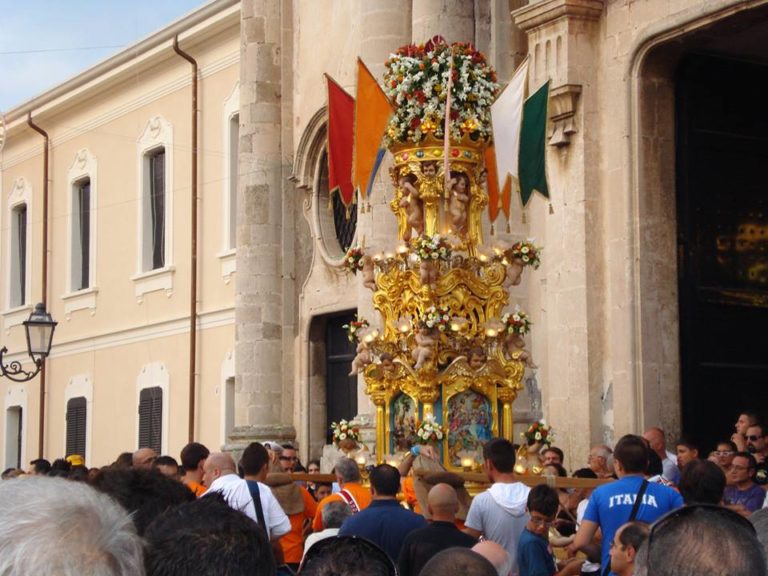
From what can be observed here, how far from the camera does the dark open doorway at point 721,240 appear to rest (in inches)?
614

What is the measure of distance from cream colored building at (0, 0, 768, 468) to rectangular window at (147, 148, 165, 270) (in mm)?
215

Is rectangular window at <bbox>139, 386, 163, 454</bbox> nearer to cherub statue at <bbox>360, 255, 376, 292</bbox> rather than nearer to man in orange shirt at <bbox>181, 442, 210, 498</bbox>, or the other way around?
cherub statue at <bbox>360, 255, 376, 292</bbox>

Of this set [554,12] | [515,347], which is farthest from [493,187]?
[554,12]

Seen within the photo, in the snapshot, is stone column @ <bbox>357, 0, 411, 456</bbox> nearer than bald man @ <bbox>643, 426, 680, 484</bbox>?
No

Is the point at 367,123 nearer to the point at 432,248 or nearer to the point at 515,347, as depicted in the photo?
the point at 432,248

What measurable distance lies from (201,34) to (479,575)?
73.6 ft

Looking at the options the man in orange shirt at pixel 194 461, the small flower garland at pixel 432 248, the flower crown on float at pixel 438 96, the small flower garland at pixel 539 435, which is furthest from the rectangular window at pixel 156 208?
the man in orange shirt at pixel 194 461

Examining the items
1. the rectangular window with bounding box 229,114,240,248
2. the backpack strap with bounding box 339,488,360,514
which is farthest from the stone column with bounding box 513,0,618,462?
the rectangular window with bounding box 229,114,240,248

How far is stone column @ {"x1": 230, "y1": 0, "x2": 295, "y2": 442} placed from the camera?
20844 mm

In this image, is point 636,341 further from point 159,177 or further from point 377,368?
point 159,177

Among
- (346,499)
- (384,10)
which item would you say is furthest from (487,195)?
(384,10)

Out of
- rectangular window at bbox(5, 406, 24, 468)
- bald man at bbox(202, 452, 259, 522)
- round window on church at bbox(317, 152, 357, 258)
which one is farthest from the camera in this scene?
rectangular window at bbox(5, 406, 24, 468)

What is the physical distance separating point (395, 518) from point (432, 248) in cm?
416

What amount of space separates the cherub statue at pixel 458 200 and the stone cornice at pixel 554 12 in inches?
129
